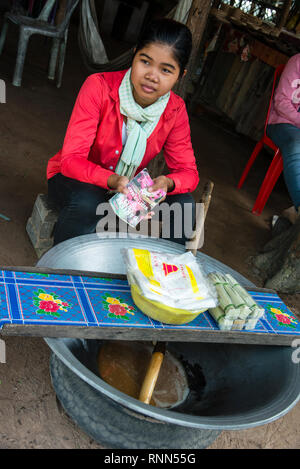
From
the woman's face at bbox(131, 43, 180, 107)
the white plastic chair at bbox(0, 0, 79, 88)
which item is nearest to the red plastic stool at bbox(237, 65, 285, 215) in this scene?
the woman's face at bbox(131, 43, 180, 107)

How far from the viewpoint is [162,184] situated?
6.09ft

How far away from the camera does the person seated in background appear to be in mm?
2988

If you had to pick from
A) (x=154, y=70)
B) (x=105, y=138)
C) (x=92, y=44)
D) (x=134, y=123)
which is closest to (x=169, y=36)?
(x=154, y=70)

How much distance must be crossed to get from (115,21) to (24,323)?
879 centimetres

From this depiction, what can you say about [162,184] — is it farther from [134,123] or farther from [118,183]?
[134,123]

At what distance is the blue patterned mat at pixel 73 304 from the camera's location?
1.15 m

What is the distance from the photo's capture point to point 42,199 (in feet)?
7.52

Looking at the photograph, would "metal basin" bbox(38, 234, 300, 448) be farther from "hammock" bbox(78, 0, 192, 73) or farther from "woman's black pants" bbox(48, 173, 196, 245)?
"hammock" bbox(78, 0, 192, 73)

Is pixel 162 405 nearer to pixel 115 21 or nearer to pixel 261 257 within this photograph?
pixel 261 257

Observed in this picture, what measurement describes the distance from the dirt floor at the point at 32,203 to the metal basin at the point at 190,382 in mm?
184

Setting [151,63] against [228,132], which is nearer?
[151,63]

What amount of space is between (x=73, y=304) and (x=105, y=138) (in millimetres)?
1004

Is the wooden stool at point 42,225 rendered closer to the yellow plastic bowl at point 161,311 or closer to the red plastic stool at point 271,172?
the yellow plastic bowl at point 161,311

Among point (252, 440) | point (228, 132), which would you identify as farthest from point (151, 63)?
point (228, 132)
